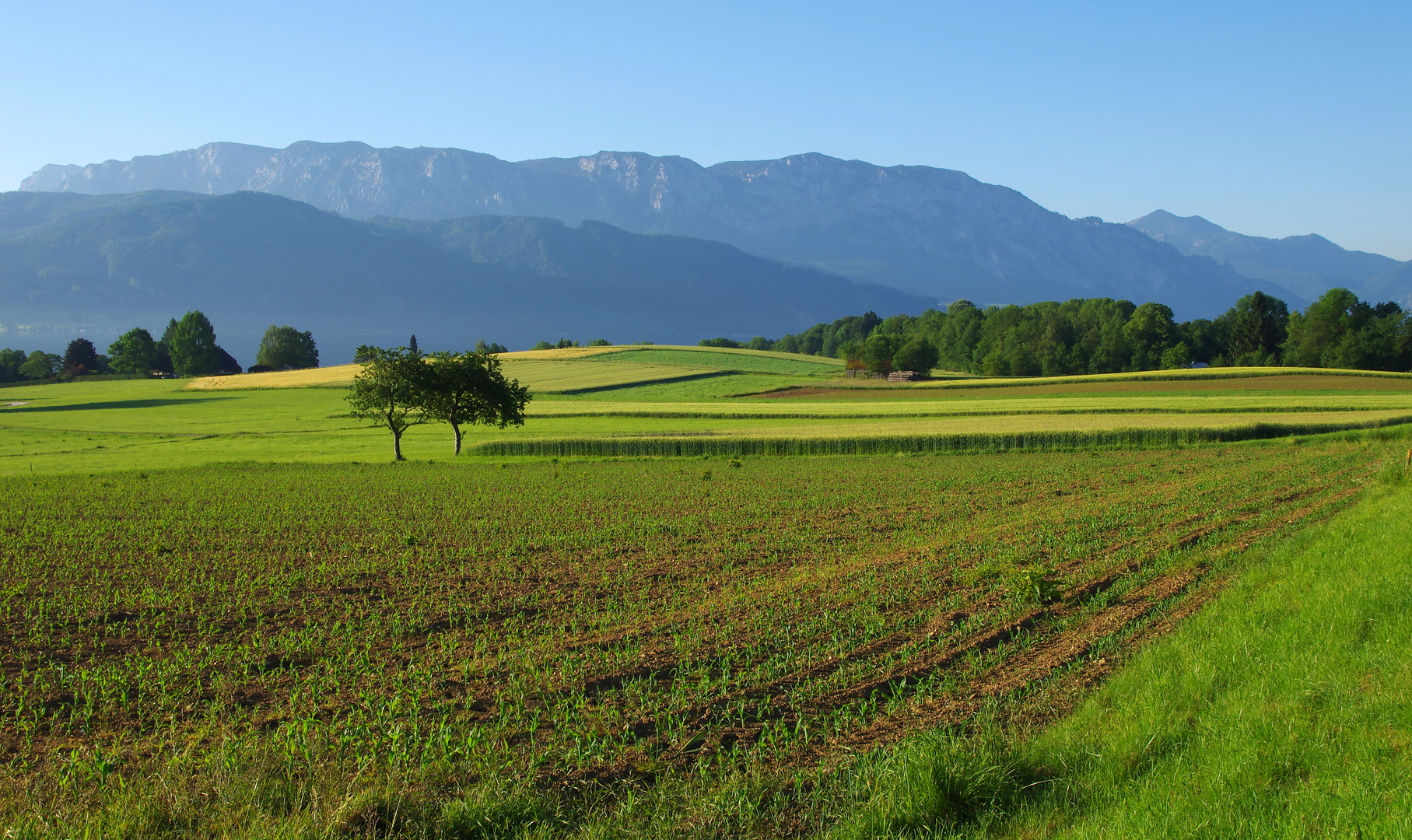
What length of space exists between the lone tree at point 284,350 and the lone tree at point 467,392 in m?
113

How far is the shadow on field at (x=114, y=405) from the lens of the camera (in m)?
75.8

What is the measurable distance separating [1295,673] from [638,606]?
29.9 feet

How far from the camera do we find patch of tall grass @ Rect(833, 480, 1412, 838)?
5.73 m

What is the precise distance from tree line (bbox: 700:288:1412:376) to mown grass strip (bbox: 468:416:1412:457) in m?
70.4

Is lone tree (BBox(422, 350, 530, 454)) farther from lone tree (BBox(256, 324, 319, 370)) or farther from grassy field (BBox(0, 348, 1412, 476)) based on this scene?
lone tree (BBox(256, 324, 319, 370))

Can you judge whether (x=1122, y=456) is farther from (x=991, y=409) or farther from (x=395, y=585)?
(x=395, y=585)

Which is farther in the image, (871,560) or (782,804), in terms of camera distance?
(871,560)

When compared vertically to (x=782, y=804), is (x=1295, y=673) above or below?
above

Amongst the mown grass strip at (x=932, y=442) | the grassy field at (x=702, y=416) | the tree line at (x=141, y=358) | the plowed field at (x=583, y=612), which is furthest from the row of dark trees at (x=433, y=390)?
the tree line at (x=141, y=358)

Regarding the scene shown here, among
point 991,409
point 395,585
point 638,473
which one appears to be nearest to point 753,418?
point 991,409

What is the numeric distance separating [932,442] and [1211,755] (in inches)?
1447

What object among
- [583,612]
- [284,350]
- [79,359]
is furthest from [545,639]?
[79,359]

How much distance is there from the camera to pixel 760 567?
16828mm

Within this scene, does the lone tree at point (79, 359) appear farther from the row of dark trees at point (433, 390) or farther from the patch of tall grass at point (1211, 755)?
the patch of tall grass at point (1211, 755)
